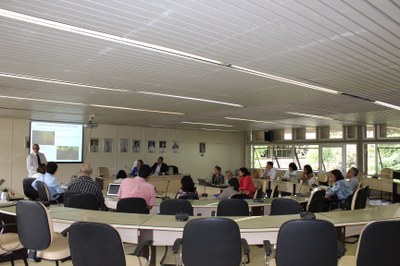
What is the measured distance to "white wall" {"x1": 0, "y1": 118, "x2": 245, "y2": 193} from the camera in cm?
1132

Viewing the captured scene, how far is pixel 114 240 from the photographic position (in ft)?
8.62

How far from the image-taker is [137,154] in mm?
14477

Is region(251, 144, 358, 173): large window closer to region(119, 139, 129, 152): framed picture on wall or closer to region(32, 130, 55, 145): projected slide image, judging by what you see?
region(119, 139, 129, 152): framed picture on wall

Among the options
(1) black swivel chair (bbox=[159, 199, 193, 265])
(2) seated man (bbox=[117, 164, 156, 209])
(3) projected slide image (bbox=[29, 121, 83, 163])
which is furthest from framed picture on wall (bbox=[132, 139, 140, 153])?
(1) black swivel chair (bbox=[159, 199, 193, 265])

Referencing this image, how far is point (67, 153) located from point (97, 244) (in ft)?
33.2

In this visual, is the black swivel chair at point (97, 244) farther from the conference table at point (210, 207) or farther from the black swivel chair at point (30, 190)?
the black swivel chair at point (30, 190)

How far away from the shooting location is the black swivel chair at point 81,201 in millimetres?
4676

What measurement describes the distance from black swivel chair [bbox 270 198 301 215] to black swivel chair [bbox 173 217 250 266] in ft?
6.34

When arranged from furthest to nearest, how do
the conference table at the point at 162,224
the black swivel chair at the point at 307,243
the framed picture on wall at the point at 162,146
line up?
the framed picture on wall at the point at 162,146 → the conference table at the point at 162,224 → the black swivel chair at the point at 307,243

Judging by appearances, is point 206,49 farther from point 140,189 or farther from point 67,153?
point 67,153

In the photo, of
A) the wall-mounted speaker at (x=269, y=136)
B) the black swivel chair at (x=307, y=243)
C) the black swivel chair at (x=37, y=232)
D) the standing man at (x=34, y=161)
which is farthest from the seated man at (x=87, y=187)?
the wall-mounted speaker at (x=269, y=136)

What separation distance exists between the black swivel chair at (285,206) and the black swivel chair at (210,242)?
1.93 metres

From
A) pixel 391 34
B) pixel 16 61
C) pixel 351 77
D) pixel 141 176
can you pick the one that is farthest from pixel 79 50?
pixel 351 77

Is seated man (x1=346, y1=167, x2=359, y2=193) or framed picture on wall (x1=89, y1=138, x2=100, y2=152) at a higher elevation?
framed picture on wall (x1=89, y1=138, x2=100, y2=152)
